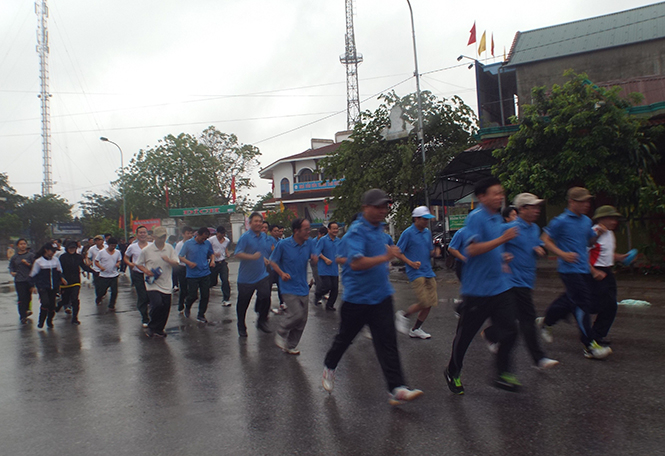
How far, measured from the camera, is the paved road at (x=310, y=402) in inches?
142

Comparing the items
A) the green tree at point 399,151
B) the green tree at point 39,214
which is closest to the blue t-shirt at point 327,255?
the green tree at point 399,151

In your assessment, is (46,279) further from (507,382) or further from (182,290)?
(507,382)

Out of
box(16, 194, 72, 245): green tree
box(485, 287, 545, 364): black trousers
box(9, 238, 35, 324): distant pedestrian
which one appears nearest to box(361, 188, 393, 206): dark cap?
box(485, 287, 545, 364): black trousers

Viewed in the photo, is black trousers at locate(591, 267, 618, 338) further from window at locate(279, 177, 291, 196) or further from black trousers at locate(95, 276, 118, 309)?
window at locate(279, 177, 291, 196)

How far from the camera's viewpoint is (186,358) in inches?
257

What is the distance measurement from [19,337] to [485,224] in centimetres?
781

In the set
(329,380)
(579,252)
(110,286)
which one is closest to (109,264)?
(110,286)

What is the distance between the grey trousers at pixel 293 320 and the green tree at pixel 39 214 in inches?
3012

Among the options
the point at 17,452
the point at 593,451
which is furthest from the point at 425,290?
the point at 17,452

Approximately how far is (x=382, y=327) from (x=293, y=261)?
2.68 metres

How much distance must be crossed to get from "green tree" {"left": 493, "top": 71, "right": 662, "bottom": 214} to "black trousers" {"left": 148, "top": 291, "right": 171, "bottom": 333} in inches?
371

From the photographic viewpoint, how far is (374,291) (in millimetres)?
4387

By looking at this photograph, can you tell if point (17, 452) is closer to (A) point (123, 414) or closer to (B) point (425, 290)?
(A) point (123, 414)

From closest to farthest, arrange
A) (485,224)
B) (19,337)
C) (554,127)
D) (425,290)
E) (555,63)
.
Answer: (485,224) < (425,290) < (19,337) < (554,127) < (555,63)
